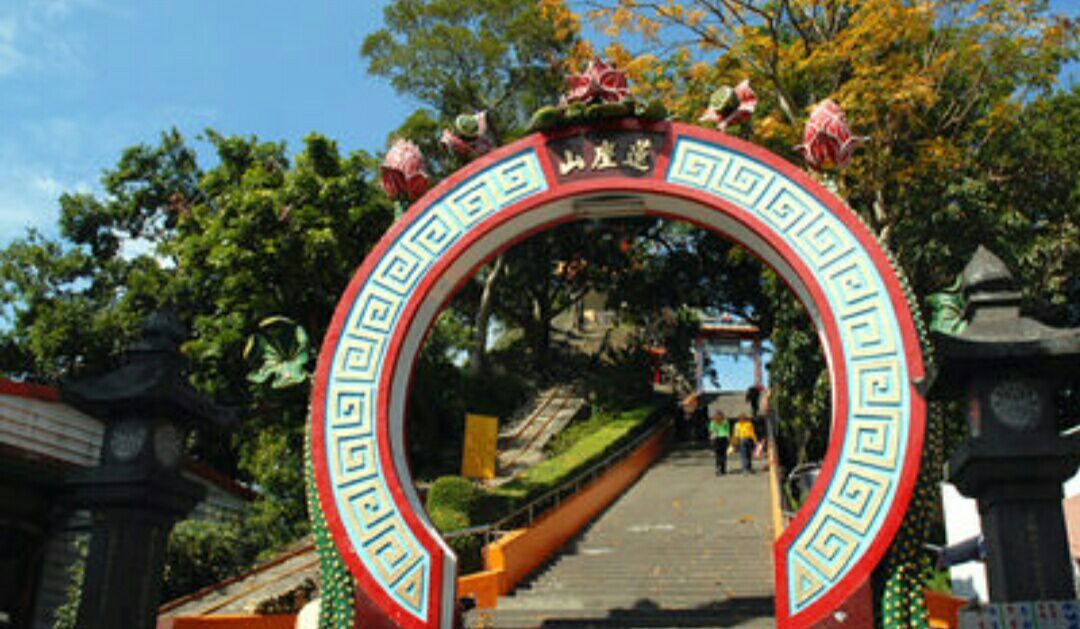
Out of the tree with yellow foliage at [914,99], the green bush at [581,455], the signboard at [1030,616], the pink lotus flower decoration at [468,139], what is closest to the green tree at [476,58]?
the green bush at [581,455]

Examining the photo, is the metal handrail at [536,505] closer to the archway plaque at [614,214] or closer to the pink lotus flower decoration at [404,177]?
the archway plaque at [614,214]

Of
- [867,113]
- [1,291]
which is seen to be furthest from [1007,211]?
[1,291]

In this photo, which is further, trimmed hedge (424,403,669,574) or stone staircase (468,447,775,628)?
trimmed hedge (424,403,669,574)

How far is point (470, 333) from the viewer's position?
81.3 feet

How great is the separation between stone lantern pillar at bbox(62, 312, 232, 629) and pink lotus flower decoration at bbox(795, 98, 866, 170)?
16.7 ft

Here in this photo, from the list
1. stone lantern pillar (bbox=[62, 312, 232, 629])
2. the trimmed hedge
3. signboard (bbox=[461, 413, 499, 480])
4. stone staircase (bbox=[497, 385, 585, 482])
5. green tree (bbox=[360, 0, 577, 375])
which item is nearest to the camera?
stone lantern pillar (bbox=[62, 312, 232, 629])

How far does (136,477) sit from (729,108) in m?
5.47

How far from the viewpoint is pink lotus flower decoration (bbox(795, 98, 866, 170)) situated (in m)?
7.62

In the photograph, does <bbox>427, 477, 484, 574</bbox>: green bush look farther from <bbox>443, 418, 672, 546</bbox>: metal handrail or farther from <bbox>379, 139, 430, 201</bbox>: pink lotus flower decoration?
<bbox>379, 139, 430, 201</bbox>: pink lotus flower decoration

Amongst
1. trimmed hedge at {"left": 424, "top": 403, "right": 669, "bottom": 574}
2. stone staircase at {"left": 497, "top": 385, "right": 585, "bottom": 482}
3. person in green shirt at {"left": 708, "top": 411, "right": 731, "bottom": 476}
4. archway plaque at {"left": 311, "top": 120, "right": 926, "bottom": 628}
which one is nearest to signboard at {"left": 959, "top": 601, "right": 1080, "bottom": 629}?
archway plaque at {"left": 311, "top": 120, "right": 926, "bottom": 628}

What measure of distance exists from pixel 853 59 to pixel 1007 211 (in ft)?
11.7

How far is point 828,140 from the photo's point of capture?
7625 millimetres

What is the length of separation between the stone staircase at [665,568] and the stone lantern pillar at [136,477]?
410 cm

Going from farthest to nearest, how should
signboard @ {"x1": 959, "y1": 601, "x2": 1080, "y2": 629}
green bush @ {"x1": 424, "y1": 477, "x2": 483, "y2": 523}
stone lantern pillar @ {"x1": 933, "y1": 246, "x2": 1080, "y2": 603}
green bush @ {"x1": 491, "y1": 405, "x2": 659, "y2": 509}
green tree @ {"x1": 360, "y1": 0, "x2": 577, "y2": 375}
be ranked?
1. green tree @ {"x1": 360, "y1": 0, "x2": 577, "y2": 375}
2. green bush @ {"x1": 491, "y1": 405, "x2": 659, "y2": 509}
3. green bush @ {"x1": 424, "y1": 477, "x2": 483, "y2": 523}
4. stone lantern pillar @ {"x1": 933, "y1": 246, "x2": 1080, "y2": 603}
5. signboard @ {"x1": 959, "y1": 601, "x2": 1080, "y2": 629}
